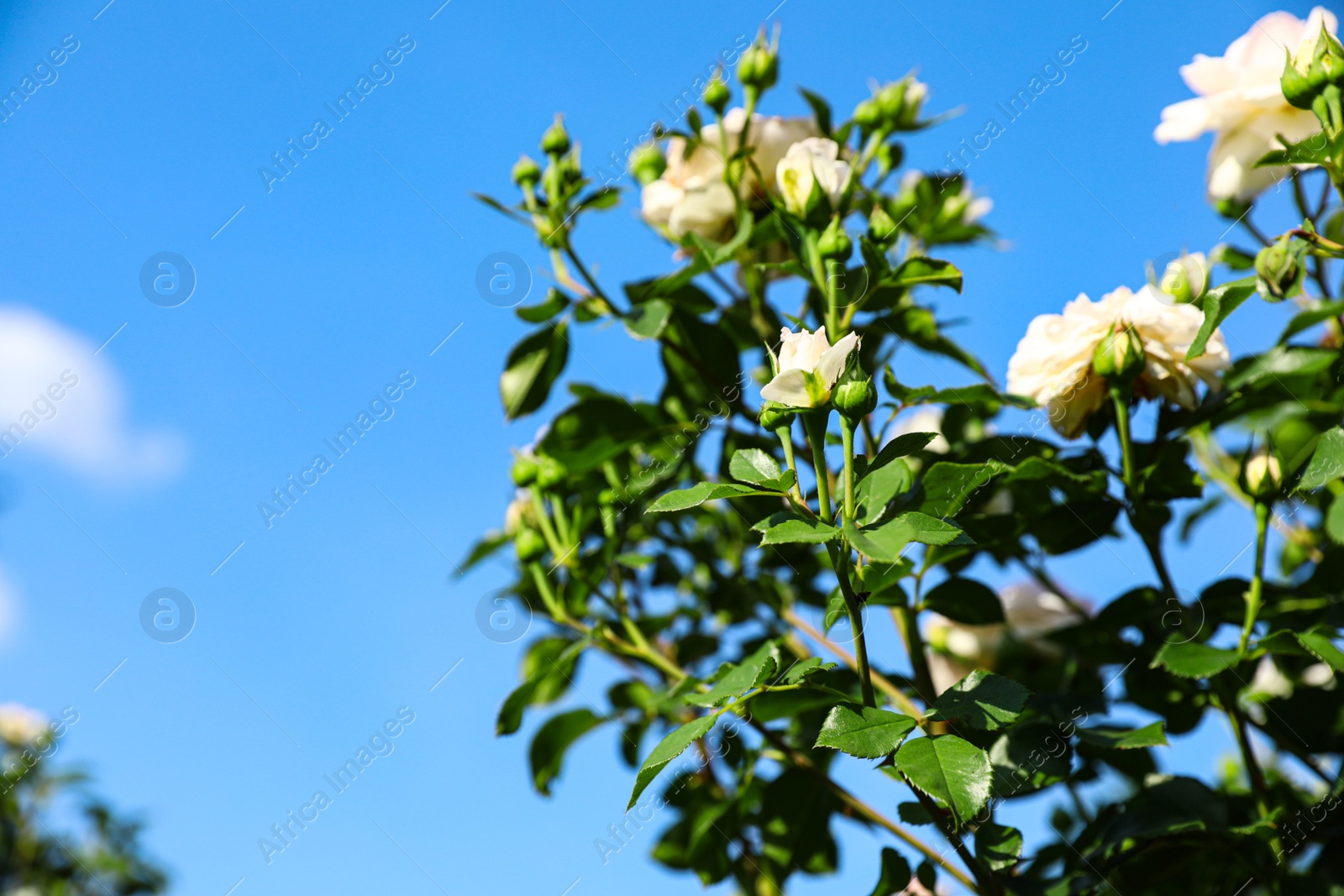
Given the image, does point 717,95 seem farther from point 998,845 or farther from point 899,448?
point 998,845

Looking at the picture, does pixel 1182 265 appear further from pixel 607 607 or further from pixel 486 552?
pixel 486 552

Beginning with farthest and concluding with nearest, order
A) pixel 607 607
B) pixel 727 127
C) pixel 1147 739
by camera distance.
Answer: pixel 607 607
pixel 727 127
pixel 1147 739

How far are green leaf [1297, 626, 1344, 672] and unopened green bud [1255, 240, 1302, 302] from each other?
0.29 meters

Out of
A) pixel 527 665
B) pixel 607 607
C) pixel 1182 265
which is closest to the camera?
pixel 1182 265

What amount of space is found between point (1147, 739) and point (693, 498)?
470mm

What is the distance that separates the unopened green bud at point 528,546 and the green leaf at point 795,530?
0.60 m

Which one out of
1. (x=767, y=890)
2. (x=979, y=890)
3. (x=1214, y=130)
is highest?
(x=1214, y=130)

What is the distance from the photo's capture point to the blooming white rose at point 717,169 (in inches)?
47.5

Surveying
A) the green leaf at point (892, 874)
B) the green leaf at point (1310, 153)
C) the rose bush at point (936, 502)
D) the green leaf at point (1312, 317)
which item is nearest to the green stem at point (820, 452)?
the rose bush at point (936, 502)

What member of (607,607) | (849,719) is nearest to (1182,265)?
(849,719)

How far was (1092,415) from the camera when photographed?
1.07 meters

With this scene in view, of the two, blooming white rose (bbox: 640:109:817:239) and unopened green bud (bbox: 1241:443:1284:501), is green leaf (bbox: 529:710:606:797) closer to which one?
blooming white rose (bbox: 640:109:817:239)

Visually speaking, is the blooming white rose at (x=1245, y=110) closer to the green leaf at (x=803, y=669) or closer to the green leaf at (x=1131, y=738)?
the green leaf at (x=1131, y=738)

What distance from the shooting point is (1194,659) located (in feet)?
2.97
